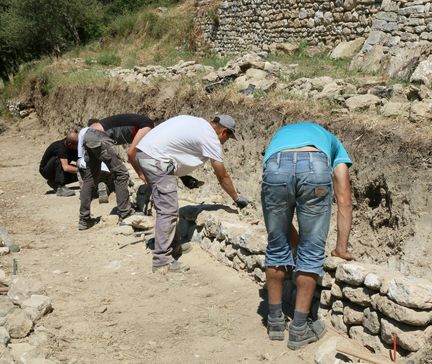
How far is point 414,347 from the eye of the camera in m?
3.62

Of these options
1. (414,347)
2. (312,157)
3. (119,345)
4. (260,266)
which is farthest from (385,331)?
(119,345)

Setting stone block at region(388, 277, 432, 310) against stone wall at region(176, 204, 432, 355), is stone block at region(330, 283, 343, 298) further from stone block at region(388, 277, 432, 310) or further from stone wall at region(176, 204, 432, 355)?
stone block at region(388, 277, 432, 310)

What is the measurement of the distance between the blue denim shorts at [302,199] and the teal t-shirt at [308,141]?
7 centimetres

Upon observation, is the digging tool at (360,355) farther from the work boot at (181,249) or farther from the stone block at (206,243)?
the work boot at (181,249)

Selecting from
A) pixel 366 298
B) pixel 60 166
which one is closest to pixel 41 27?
pixel 60 166

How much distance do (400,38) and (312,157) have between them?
7.52 meters

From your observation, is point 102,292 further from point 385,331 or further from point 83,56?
point 83,56

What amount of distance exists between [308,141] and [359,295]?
1.12 meters

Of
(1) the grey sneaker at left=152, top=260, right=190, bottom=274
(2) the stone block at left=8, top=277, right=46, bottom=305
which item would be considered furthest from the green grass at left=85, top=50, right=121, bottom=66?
(2) the stone block at left=8, top=277, right=46, bottom=305

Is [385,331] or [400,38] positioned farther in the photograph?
[400,38]

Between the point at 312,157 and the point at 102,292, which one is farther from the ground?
the point at 312,157

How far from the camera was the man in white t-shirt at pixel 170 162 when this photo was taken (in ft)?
18.5

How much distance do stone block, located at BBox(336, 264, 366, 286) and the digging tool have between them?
48 cm

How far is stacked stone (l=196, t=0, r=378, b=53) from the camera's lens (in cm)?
1237
